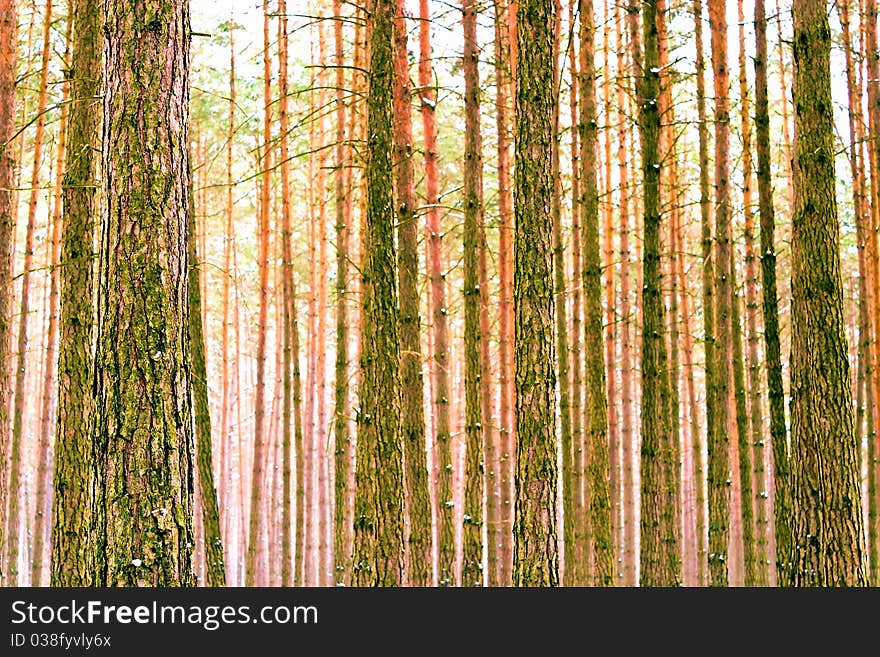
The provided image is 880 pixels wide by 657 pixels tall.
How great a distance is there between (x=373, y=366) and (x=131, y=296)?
2164 millimetres

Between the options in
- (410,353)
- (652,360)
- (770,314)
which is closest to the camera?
(410,353)

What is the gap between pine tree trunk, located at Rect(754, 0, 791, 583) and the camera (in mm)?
7777

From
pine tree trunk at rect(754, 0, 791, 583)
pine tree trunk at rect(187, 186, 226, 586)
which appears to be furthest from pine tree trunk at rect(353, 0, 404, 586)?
pine tree trunk at rect(754, 0, 791, 583)

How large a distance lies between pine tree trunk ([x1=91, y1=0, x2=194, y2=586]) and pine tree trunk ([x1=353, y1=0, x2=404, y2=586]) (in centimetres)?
192

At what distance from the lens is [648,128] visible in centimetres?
770

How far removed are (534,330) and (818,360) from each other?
1.66 m

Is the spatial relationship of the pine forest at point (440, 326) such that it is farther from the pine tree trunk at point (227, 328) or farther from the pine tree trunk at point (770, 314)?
→ the pine tree trunk at point (227, 328)

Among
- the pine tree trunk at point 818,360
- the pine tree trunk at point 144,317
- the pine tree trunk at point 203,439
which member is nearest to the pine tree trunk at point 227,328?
the pine tree trunk at point 203,439

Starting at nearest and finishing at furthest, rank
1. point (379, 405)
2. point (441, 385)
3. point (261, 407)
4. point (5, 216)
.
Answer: point (379, 405)
point (5, 216)
point (441, 385)
point (261, 407)

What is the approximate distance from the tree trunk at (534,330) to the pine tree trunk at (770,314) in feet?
9.19

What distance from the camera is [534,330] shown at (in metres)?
5.70

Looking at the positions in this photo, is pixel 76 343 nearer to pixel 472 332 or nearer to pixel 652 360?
pixel 472 332

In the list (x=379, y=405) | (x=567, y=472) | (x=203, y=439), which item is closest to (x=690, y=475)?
(x=567, y=472)

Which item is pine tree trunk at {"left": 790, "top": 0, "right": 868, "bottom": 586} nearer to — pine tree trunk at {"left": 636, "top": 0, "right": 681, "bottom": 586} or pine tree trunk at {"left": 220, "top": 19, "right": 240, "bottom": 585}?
pine tree trunk at {"left": 636, "top": 0, "right": 681, "bottom": 586}
